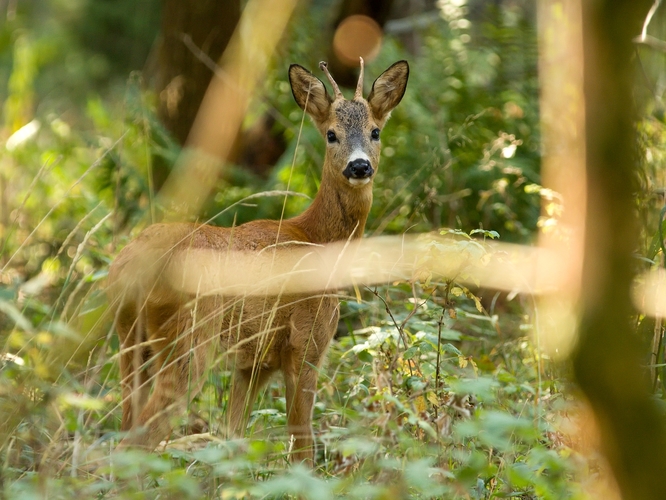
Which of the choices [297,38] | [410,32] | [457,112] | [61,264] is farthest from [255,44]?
[410,32]

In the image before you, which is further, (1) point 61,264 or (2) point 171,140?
(2) point 171,140

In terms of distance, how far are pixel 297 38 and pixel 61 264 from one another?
395 cm

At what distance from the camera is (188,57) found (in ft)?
27.0

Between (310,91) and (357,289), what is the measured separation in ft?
6.76

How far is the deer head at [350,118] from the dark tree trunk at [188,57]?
2.52 meters

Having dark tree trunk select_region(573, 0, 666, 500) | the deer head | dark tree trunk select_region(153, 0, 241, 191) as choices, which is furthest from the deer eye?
dark tree trunk select_region(573, 0, 666, 500)

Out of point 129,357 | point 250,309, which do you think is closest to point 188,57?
point 250,309

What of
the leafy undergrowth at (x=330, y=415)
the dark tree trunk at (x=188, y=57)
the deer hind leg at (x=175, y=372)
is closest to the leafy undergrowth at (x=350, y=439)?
the leafy undergrowth at (x=330, y=415)

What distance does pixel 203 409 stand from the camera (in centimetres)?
487

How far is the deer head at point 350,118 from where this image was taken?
5332mm

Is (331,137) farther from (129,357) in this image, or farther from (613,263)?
(613,263)

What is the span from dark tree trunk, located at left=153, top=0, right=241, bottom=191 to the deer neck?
3.08 m

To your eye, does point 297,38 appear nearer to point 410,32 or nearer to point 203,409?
point 410,32

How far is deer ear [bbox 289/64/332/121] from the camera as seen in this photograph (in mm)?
5707
